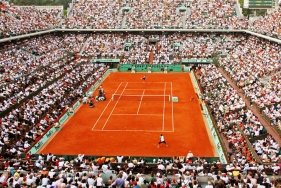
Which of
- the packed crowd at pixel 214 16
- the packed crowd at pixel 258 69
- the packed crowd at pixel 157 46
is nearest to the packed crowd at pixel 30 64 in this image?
the packed crowd at pixel 157 46

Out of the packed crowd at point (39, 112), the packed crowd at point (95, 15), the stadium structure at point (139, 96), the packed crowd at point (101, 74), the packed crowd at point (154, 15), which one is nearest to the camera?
the packed crowd at point (101, 74)

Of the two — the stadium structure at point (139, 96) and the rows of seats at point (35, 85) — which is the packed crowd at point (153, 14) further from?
the rows of seats at point (35, 85)

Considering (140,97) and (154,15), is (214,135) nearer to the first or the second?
(140,97)

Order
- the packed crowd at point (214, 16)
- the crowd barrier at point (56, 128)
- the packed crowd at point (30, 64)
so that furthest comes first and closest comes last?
1. the packed crowd at point (214, 16)
2. the packed crowd at point (30, 64)
3. the crowd barrier at point (56, 128)

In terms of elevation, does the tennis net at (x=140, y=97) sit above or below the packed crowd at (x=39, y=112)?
below

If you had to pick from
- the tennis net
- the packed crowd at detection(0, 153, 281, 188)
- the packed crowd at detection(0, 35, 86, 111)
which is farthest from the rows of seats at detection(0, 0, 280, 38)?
the packed crowd at detection(0, 153, 281, 188)

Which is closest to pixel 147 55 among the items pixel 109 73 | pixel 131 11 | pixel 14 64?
pixel 109 73
